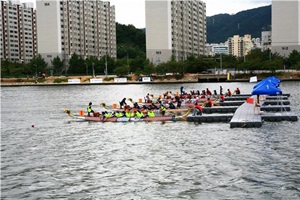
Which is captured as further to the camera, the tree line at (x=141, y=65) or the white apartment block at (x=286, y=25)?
the white apartment block at (x=286, y=25)

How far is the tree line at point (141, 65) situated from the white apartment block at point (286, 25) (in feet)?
18.9

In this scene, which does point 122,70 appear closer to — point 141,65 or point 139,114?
point 141,65

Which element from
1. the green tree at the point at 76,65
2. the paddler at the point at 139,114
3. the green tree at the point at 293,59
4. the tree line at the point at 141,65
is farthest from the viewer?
the green tree at the point at 76,65

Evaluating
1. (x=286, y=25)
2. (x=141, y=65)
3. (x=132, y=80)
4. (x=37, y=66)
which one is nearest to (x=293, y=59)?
(x=286, y=25)

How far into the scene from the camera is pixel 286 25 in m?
161

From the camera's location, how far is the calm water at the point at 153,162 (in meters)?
21.8

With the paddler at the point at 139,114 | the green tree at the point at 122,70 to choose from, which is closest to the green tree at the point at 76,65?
the green tree at the point at 122,70

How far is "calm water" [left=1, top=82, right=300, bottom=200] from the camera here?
21844mm

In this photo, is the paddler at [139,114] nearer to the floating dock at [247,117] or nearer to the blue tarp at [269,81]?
the floating dock at [247,117]

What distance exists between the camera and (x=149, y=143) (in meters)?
33.9

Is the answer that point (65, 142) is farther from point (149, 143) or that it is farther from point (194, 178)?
point (194, 178)

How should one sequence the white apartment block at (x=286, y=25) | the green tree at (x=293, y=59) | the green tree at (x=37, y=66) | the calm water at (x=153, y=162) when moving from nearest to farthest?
the calm water at (x=153, y=162) < the green tree at (x=293, y=59) < the white apartment block at (x=286, y=25) < the green tree at (x=37, y=66)

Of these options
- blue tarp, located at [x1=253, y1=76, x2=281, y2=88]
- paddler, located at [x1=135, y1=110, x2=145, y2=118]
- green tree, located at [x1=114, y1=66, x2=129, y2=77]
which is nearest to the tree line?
green tree, located at [x1=114, y1=66, x2=129, y2=77]

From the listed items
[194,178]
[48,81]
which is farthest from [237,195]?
[48,81]
